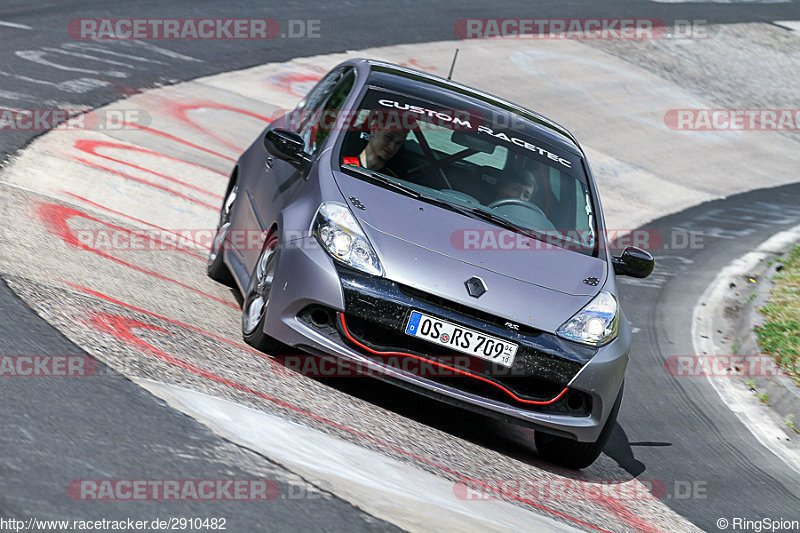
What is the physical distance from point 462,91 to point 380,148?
1.23 meters

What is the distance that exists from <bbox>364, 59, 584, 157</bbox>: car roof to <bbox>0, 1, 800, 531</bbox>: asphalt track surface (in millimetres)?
1874

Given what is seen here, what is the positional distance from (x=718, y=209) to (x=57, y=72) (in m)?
8.73

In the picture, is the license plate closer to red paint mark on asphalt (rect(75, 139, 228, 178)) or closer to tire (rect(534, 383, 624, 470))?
tire (rect(534, 383, 624, 470))

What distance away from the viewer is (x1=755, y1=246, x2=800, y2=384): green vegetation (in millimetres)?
8656

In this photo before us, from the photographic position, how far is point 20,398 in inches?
168

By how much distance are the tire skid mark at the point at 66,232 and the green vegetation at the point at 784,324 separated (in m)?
4.41

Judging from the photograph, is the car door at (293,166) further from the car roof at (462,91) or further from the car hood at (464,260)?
the car hood at (464,260)

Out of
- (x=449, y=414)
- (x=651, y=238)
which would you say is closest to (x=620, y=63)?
(x=651, y=238)

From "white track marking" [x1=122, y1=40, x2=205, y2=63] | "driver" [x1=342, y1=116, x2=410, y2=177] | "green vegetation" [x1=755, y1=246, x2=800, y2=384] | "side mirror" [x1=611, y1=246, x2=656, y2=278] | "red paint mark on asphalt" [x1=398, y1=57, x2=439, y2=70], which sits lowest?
"green vegetation" [x1=755, y1=246, x2=800, y2=384]

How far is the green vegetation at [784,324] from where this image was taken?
8.66m

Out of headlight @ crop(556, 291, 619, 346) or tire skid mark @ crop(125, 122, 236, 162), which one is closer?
headlight @ crop(556, 291, 619, 346)

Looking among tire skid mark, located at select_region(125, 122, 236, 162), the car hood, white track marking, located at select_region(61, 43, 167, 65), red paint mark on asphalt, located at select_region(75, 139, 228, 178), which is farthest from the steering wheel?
white track marking, located at select_region(61, 43, 167, 65)

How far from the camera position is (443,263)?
540 cm

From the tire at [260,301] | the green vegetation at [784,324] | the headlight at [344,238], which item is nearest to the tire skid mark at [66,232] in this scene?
the tire at [260,301]
